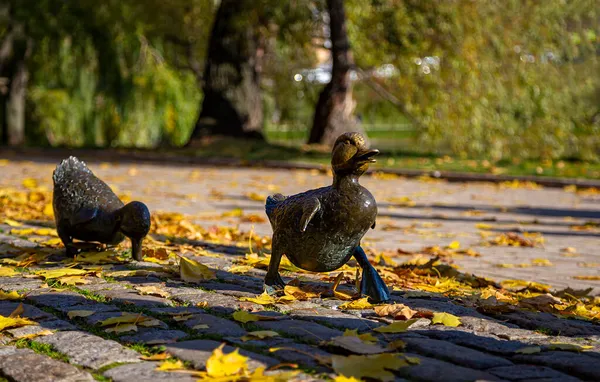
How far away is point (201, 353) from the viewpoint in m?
3.27

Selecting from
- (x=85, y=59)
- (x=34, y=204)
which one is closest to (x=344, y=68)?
(x=85, y=59)

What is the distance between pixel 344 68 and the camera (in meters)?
18.5

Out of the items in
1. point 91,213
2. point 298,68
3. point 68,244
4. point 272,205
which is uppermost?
point 298,68

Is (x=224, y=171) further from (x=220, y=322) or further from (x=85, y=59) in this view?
(x=220, y=322)

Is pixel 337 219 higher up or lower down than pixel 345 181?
lower down

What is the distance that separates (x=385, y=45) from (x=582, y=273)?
1365cm

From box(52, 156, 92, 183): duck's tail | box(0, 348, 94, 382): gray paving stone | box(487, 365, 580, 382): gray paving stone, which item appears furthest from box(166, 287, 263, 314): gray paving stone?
box(52, 156, 92, 183): duck's tail

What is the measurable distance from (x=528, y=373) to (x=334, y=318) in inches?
39.4

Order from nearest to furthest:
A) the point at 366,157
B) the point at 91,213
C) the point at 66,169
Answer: the point at 366,157
the point at 91,213
the point at 66,169

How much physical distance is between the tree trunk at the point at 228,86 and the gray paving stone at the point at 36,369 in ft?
53.8

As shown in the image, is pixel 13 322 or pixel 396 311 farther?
pixel 396 311

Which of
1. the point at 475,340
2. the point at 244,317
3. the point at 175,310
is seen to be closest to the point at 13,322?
the point at 175,310

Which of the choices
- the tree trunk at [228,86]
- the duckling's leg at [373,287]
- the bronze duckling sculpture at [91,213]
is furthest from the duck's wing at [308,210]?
the tree trunk at [228,86]

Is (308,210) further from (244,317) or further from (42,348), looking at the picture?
(42,348)
